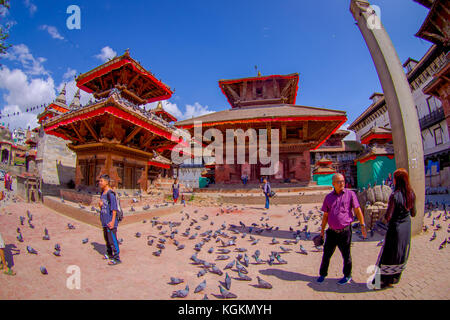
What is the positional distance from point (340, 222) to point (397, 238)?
839 mm

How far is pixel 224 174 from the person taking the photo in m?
16.0

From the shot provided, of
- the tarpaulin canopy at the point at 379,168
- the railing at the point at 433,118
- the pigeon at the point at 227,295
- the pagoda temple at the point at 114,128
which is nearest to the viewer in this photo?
the pigeon at the point at 227,295

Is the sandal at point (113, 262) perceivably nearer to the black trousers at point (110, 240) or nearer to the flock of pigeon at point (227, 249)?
the black trousers at point (110, 240)

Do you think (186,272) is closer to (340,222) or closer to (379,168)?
(340,222)

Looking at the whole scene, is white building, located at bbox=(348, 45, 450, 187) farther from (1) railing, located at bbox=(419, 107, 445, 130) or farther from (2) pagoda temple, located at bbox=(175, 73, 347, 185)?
(2) pagoda temple, located at bbox=(175, 73, 347, 185)

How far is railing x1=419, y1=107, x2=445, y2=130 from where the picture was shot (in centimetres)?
1917

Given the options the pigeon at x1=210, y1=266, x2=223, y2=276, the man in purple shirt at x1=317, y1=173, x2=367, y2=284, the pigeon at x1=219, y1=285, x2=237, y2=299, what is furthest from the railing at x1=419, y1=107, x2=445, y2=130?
the pigeon at x1=219, y1=285, x2=237, y2=299

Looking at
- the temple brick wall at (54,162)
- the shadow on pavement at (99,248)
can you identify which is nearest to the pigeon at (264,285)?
the shadow on pavement at (99,248)

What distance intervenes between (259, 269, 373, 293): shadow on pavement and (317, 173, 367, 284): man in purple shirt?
0.28ft

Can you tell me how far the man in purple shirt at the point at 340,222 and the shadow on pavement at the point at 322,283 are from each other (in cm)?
9

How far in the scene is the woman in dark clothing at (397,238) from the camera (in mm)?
2893

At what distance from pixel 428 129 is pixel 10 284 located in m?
31.9

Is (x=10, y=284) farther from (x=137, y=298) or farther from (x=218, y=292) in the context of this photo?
(x=218, y=292)

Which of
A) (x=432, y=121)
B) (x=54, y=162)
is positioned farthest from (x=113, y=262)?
(x=432, y=121)
